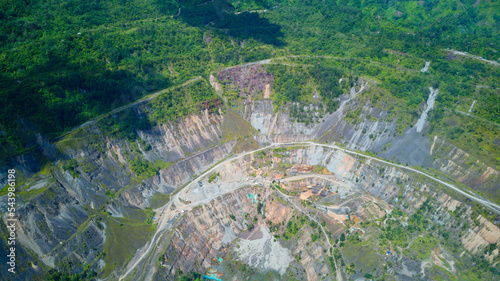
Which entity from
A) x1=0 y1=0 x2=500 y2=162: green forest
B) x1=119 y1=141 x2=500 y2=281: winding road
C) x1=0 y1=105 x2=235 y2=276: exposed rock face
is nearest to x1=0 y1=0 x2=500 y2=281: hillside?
x1=0 y1=105 x2=235 y2=276: exposed rock face

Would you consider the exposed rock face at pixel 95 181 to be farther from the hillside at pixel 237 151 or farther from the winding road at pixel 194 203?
the winding road at pixel 194 203

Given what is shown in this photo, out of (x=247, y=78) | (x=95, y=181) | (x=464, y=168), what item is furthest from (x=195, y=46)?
(x=464, y=168)

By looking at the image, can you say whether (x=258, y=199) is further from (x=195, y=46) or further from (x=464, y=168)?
(x=195, y=46)

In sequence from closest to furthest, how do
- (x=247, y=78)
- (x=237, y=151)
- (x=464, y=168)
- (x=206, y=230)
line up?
1. (x=206, y=230)
2. (x=464, y=168)
3. (x=237, y=151)
4. (x=247, y=78)

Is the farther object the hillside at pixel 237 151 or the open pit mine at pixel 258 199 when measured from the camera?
the hillside at pixel 237 151

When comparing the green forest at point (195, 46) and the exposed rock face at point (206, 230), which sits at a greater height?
the green forest at point (195, 46)

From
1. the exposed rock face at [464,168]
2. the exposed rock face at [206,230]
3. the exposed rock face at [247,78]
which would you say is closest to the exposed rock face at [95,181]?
the exposed rock face at [206,230]

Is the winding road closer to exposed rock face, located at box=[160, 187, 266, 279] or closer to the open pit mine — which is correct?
the open pit mine
